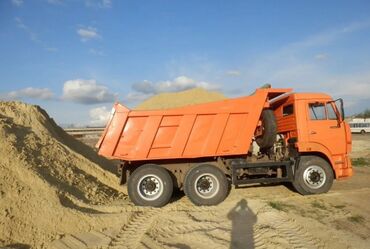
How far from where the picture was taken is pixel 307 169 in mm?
10383

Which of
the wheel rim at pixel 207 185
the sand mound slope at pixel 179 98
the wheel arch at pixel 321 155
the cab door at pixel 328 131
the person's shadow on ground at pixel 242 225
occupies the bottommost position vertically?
the person's shadow on ground at pixel 242 225

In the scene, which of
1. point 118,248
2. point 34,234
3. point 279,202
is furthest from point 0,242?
point 279,202

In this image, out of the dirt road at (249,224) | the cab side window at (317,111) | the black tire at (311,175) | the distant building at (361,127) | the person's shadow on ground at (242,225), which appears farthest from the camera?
the distant building at (361,127)

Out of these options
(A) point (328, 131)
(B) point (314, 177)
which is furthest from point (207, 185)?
(A) point (328, 131)

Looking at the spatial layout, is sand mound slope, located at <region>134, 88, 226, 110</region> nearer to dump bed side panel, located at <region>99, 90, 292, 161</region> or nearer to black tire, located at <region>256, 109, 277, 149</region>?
black tire, located at <region>256, 109, 277, 149</region>

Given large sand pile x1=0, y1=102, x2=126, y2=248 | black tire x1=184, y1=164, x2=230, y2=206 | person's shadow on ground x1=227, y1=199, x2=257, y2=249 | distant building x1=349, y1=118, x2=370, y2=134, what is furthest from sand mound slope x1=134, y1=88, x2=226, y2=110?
distant building x1=349, y1=118, x2=370, y2=134

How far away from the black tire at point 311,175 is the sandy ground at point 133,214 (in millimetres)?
244

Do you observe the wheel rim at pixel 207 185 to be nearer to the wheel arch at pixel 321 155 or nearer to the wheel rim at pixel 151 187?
the wheel rim at pixel 151 187

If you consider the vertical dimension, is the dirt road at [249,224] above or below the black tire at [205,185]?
below

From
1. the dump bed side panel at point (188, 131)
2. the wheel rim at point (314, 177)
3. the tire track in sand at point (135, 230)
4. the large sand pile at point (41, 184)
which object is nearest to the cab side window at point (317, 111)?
the wheel rim at point (314, 177)

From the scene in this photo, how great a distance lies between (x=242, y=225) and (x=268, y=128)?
3.38 m

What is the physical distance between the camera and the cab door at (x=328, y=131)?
10.4 metres

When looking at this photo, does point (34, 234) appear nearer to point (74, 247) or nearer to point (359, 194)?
point (74, 247)

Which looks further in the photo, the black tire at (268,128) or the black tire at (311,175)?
the black tire at (311,175)
